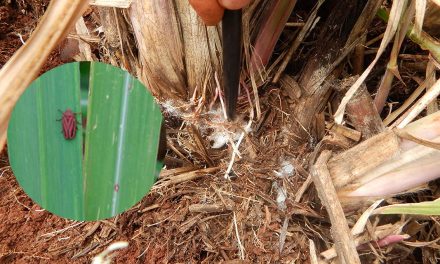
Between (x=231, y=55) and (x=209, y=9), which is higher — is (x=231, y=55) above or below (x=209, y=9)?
below

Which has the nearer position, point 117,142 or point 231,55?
point 117,142

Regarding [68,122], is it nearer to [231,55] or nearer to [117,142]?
[117,142]

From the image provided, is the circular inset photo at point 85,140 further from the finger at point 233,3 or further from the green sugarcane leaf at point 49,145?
the finger at point 233,3

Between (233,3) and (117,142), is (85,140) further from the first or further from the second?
(233,3)

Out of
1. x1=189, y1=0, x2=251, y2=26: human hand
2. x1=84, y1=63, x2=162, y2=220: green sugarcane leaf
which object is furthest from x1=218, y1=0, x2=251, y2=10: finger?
x1=84, y1=63, x2=162, y2=220: green sugarcane leaf

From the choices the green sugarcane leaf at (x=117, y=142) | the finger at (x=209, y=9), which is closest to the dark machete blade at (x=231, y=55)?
the finger at (x=209, y=9)

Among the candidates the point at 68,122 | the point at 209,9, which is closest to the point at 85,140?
the point at 68,122

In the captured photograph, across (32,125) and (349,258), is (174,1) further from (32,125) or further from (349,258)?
(349,258)
